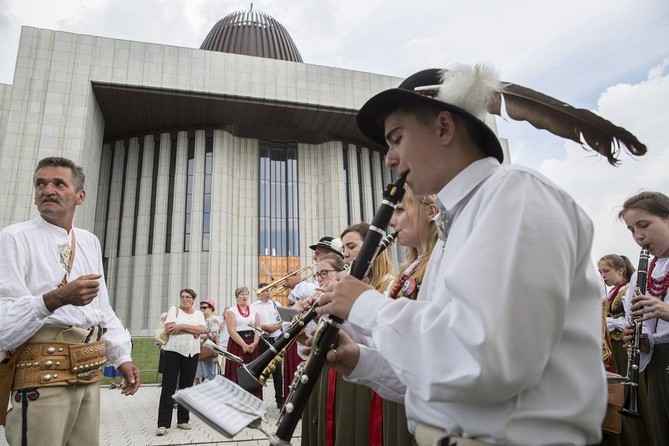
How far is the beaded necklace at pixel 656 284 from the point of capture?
3.95m

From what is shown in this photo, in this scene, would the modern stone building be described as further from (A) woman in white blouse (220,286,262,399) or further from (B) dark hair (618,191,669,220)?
(B) dark hair (618,191,669,220)

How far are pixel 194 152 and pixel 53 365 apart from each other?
1243 inches

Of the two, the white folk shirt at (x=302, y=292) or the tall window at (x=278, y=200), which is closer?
the white folk shirt at (x=302, y=292)

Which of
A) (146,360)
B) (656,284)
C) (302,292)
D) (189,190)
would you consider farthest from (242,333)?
(189,190)

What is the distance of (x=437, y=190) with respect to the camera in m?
1.70

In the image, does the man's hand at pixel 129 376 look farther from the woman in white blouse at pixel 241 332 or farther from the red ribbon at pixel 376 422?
the woman in white blouse at pixel 241 332

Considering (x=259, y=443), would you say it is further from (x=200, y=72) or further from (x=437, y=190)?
(x=200, y=72)

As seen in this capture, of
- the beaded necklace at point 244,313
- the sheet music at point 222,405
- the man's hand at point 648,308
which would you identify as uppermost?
the beaded necklace at point 244,313

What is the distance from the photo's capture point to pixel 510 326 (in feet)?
3.66

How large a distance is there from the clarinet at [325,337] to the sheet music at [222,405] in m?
0.23

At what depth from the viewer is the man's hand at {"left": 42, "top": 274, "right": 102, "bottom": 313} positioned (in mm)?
2621

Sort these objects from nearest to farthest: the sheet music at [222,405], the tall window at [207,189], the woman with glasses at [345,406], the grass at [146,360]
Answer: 1. the sheet music at [222,405]
2. the woman with glasses at [345,406]
3. the grass at [146,360]
4. the tall window at [207,189]

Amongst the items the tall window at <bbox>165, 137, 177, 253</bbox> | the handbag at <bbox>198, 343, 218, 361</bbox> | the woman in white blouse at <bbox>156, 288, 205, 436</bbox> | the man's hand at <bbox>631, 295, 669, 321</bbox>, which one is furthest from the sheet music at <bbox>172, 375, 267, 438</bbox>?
the tall window at <bbox>165, 137, 177, 253</bbox>

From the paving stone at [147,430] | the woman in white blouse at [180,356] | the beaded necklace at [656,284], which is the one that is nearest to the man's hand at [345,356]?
the paving stone at [147,430]
